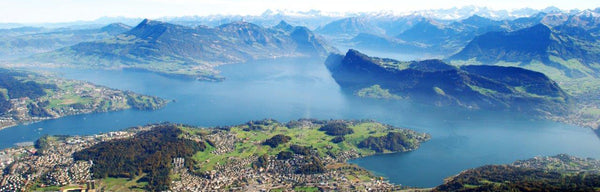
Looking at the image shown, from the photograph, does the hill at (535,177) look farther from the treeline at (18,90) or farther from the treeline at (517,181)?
the treeline at (18,90)

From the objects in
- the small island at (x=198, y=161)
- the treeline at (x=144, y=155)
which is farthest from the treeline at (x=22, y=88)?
the treeline at (x=144, y=155)

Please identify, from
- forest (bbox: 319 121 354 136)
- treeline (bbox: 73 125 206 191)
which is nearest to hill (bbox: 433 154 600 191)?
forest (bbox: 319 121 354 136)

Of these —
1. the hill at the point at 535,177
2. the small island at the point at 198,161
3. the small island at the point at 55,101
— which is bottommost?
the small island at the point at 55,101

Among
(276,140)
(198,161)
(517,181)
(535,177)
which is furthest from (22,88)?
(535,177)

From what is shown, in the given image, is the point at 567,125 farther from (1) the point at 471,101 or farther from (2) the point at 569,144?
(1) the point at 471,101

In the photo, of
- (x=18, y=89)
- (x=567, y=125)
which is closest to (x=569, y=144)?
(x=567, y=125)

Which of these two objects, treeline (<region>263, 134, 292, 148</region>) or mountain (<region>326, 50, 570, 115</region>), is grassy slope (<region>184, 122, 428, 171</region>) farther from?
mountain (<region>326, 50, 570, 115</region>)
